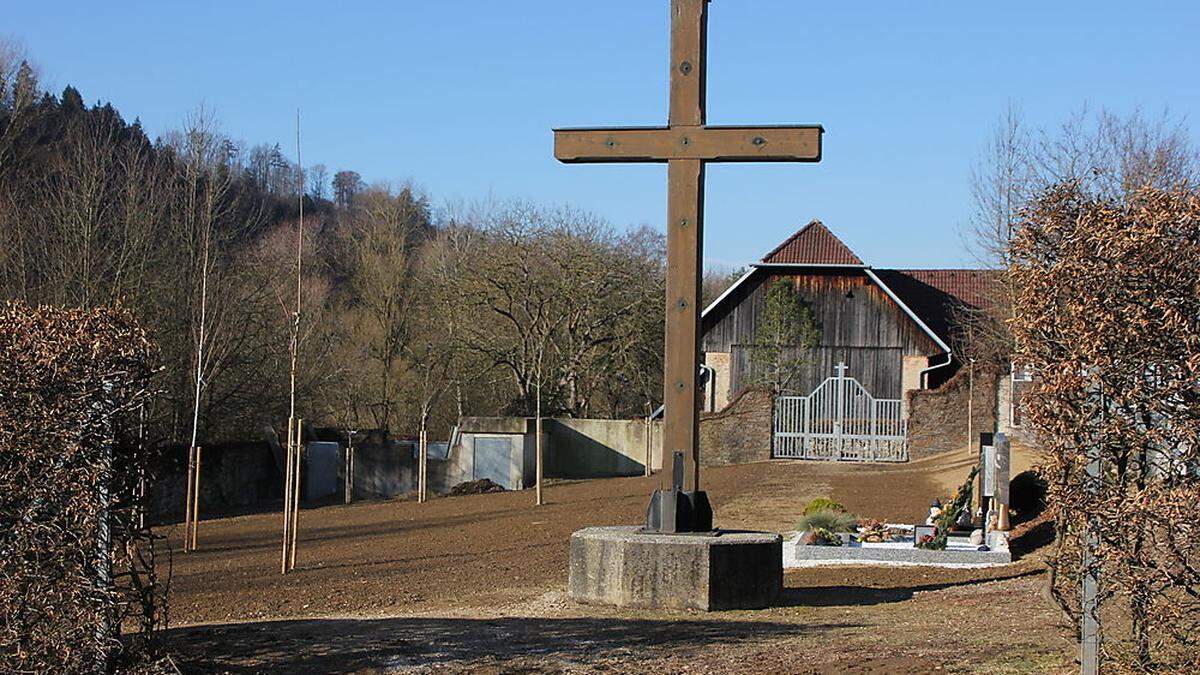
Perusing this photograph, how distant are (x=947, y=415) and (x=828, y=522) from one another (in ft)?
58.8

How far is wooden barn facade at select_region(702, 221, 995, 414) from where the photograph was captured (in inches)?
1610

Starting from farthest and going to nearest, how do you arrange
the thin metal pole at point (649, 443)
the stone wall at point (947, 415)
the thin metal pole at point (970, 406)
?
the thin metal pole at point (649, 443) < the stone wall at point (947, 415) < the thin metal pole at point (970, 406)

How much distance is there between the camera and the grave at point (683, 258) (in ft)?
34.3

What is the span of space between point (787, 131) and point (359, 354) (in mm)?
33600

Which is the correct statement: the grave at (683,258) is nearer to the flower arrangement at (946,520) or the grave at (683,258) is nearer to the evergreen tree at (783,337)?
the flower arrangement at (946,520)

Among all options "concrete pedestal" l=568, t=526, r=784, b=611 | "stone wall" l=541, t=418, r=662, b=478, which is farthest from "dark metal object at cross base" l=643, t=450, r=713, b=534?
"stone wall" l=541, t=418, r=662, b=478

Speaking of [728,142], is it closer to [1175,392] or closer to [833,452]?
[1175,392]

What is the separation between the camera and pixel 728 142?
35.3ft

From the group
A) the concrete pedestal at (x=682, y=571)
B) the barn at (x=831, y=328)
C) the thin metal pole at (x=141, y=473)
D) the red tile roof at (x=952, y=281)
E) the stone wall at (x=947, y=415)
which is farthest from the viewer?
the red tile roof at (x=952, y=281)

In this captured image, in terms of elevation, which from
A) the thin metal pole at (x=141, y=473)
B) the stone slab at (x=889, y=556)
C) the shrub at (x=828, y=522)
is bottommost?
the stone slab at (x=889, y=556)

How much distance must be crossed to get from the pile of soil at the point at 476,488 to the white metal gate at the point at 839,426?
25.1 feet

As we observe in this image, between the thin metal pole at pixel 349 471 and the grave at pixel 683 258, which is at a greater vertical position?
the grave at pixel 683 258

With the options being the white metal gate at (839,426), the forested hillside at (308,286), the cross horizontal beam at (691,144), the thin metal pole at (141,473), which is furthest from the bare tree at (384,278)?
the thin metal pole at (141,473)

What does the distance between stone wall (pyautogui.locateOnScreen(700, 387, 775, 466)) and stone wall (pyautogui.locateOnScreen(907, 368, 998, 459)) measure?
3.73 metres
